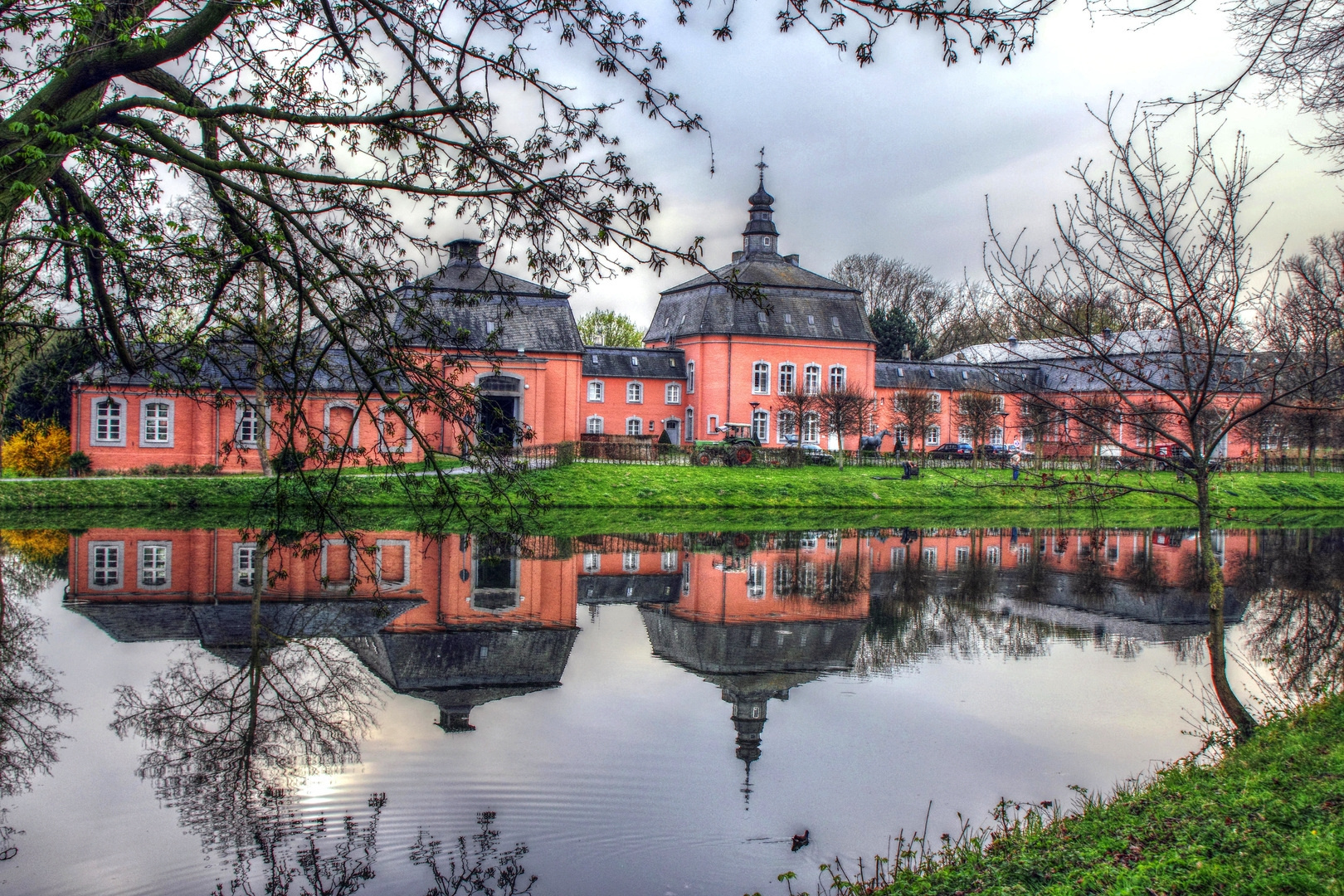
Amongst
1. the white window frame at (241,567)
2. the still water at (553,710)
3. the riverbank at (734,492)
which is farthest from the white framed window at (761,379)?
the white window frame at (241,567)

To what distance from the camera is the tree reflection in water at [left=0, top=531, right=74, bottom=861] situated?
7152 millimetres

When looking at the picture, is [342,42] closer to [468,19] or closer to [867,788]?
[468,19]

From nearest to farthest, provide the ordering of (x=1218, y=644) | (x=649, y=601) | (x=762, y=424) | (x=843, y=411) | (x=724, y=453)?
(x=1218, y=644) → (x=649, y=601) → (x=724, y=453) → (x=843, y=411) → (x=762, y=424)

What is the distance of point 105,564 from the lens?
16.2 metres

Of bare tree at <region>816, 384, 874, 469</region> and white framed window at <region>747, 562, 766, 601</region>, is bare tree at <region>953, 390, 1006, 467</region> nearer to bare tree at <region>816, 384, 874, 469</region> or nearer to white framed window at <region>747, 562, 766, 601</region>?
bare tree at <region>816, 384, 874, 469</region>

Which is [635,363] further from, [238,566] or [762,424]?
[238,566]

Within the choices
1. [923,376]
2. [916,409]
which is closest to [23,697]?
[916,409]

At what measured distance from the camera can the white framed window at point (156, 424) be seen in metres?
30.3

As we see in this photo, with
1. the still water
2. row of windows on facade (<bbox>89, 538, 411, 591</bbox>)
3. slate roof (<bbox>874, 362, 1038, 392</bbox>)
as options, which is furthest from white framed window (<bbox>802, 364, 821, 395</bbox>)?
row of windows on facade (<bbox>89, 538, 411, 591</bbox>)

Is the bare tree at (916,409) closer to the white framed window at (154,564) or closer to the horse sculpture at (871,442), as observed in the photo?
the horse sculpture at (871,442)

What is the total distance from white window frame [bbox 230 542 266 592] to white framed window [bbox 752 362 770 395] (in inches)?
985

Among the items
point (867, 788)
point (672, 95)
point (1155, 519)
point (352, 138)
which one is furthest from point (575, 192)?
point (1155, 519)

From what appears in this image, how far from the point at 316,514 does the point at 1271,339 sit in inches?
323

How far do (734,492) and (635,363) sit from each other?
13425 millimetres
